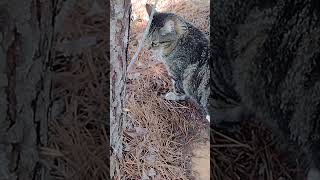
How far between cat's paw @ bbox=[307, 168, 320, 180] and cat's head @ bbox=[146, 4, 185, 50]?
0.50 metres

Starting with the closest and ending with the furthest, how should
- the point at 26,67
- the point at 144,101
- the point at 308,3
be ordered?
the point at 26,67, the point at 308,3, the point at 144,101

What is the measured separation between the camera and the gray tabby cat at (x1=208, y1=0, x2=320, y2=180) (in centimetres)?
116

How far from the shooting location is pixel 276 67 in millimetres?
1187

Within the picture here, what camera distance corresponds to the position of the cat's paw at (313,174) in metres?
1.15

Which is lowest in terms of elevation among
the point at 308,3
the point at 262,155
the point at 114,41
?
the point at 262,155

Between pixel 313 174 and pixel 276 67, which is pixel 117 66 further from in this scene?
pixel 313 174

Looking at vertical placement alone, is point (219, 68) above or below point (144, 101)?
above

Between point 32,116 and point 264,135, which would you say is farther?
point 264,135

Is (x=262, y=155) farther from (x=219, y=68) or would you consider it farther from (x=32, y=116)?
(x=32, y=116)

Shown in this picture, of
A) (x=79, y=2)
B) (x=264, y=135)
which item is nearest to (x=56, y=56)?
(x=79, y=2)

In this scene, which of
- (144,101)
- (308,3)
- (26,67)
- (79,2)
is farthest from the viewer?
(144,101)

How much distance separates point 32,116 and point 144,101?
44 centimetres

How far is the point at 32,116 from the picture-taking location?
96 centimetres

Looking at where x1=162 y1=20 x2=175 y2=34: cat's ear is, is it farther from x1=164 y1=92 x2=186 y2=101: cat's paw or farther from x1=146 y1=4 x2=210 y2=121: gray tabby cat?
x1=164 y1=92 x2=186 y2=101: cat's paw
